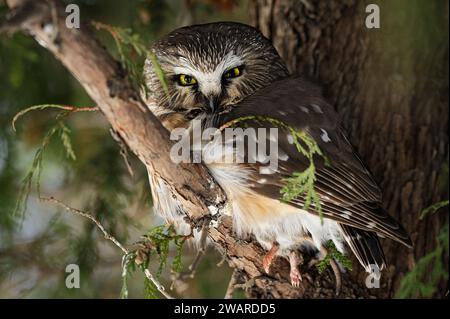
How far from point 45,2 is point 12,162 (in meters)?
1.95

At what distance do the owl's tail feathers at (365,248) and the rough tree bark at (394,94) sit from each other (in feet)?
1.54

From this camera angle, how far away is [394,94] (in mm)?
3473

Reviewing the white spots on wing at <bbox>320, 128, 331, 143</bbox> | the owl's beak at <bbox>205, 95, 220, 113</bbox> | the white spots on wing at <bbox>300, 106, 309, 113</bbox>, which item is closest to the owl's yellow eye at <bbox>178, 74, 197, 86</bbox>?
the owl's beak at <bbox>205, 95, 220, 113</bbox>

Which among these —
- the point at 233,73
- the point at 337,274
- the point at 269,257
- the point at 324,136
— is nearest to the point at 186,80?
the point at 233,73

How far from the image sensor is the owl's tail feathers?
283 centimetres

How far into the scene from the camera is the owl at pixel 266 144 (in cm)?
279

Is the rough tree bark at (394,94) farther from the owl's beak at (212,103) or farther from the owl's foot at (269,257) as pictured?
the owl's beak at (212,103)

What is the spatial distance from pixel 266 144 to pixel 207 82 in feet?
1.87

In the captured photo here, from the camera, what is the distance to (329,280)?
3131 mm

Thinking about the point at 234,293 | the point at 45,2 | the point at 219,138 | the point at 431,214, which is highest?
the point at 45,2

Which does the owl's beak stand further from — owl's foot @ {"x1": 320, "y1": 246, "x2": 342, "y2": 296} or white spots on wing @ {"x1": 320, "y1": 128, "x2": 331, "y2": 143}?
owl's foot @ {"x1": 320, "y1": 246, "x2": 342, "y2": 296}

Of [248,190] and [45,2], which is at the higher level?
[45,2]
